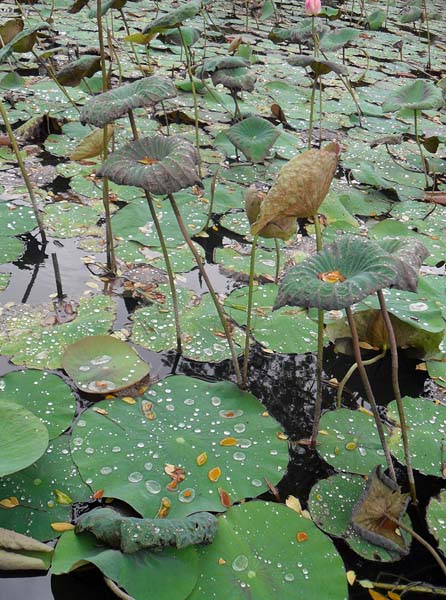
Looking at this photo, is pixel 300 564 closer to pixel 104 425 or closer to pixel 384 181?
pixel 104 425

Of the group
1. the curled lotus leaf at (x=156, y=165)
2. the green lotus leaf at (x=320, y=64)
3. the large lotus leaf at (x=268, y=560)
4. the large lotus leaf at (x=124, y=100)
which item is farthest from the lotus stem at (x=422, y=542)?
the green lotus leaf at (x=320, y=64)

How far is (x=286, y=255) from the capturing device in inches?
114

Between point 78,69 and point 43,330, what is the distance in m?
1.23

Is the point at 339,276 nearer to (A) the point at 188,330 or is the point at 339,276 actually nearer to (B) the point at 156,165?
(B) the point at 156,165

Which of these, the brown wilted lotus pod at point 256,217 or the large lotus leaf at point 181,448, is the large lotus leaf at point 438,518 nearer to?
the large lotus leaf at point 181,448

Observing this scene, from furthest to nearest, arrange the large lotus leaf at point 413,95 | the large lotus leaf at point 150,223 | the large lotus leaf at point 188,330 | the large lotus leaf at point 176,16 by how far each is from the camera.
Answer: the large lotus leaf at point 413,95, the large lotus leaf at point 150,223, the large lotus leaf at point 176,16, the large lotus leaf at point 188,330

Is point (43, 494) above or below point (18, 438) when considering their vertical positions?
below

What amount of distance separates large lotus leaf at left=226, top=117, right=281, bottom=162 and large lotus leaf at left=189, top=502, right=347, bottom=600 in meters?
1.93

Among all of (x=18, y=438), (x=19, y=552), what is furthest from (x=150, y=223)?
(x=19, y=552)

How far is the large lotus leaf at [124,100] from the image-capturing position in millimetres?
1721

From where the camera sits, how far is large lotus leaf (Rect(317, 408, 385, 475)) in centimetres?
174

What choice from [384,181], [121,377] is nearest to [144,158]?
[121,377]

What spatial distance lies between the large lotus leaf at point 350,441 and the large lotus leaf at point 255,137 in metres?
1.53

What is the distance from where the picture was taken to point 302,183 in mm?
1415
